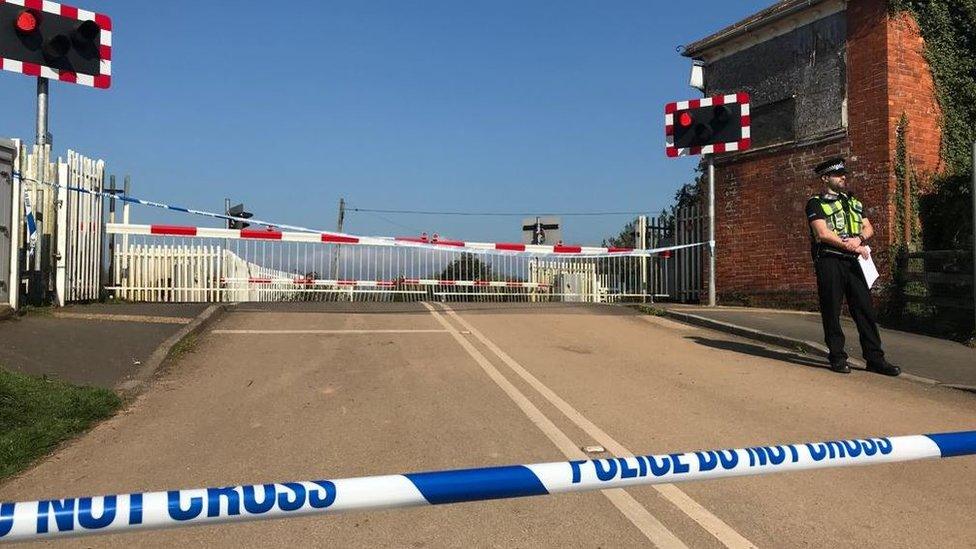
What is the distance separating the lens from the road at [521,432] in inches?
139

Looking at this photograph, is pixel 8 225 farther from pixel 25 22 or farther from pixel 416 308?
pixel 416 308

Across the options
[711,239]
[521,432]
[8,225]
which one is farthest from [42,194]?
[711,239]

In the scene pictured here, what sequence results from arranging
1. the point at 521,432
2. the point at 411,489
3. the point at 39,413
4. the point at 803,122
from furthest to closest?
the point at 803,122 < the point at 39,413 < the point at 521,432 < the point at 411,489

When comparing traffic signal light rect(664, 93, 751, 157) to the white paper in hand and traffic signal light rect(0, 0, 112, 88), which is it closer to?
the white paper in hand

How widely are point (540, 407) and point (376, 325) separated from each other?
5.51 meters

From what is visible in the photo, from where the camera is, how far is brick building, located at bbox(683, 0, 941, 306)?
462 inches

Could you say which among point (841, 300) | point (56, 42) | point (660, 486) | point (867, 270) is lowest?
point (660, 486)

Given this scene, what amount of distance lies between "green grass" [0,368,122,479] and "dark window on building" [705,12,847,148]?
12.2 metres

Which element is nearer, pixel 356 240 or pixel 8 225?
pixel 8 225

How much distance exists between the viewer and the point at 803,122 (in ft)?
43.1

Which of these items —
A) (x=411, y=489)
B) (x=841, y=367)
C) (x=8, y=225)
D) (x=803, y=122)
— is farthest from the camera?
(x=803, y=122)

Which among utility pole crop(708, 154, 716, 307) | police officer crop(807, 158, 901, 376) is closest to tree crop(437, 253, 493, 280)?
utility pole crop(708, 154, 716, 307)

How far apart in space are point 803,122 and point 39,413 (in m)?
12.8

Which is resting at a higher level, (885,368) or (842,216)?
(842,216)
